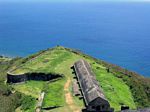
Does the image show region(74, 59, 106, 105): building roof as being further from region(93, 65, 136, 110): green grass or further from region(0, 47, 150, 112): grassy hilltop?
region(93, 65, 136, 110): green grass

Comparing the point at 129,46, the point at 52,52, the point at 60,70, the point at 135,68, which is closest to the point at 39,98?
the point at 60,70

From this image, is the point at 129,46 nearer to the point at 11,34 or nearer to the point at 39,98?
the point at 11,34

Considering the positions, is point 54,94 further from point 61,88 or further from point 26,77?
point 26,77

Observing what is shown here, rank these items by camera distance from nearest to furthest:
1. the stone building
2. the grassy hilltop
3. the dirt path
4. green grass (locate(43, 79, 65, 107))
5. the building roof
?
1. the stone building
2. the building roof
3. the dirt path
4. green grass (locate(43, 79, 65, 107))
5. the grassy hilltop

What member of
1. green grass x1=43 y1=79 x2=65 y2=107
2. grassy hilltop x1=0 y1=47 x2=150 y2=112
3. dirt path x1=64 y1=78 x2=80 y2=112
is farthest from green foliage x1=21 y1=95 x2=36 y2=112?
dirt path x1=64 y1=78 x2=80 y2=112

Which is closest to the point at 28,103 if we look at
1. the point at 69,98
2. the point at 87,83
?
the point at 69,98

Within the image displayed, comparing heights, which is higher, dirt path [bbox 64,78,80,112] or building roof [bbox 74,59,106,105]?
building roof [bbox 74,59,106,105]

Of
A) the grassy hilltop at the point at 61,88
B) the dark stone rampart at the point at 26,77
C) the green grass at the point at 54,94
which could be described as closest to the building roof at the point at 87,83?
the grassy hilltop at the point at 61,88

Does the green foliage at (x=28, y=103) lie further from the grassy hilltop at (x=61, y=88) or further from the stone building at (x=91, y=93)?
the stone building at (x=91, y=93)
